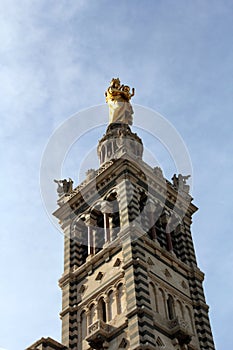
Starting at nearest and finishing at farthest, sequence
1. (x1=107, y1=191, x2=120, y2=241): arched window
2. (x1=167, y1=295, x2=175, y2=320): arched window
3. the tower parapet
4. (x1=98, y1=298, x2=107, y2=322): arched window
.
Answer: (x1=98, y1=298, x2=107, y2=322): arched window < (x1=167, y1=295, x2=175, y2=320): arched window < (x1=107, y1=191, x2=120, y2=241): arched window < the tower parapet

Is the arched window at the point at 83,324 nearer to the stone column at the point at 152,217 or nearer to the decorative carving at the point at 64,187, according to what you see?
the stone column at the point at 152,217

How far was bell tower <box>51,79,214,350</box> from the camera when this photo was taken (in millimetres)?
32719

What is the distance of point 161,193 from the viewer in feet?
138

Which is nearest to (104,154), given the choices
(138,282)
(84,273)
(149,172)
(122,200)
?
(149,172)

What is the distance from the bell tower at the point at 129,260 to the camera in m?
32.7

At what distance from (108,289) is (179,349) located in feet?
15.3

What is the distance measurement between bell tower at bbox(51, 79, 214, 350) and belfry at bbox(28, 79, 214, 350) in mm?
50

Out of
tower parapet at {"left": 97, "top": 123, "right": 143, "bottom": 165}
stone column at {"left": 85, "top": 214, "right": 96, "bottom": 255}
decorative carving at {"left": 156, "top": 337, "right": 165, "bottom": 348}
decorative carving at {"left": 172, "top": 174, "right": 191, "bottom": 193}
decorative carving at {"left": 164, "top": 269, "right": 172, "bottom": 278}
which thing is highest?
tower parapet at {"left": 97, "top": 123, "right": 143, "bottom": 165}

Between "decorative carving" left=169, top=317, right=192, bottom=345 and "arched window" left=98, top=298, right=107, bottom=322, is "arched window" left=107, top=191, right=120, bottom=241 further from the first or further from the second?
"decorative carving" left=169, top=317, right=192, bottom=345

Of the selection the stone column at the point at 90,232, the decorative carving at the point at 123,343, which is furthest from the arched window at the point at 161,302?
the stone column at the point at 90,232

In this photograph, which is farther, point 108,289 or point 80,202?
point 80,202

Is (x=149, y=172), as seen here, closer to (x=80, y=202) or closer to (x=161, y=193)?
(x=161, y=193)

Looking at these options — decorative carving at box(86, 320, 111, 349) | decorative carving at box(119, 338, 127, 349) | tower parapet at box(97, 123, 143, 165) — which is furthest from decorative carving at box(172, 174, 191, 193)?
decorative carving at box(119, 338, 127, 349)

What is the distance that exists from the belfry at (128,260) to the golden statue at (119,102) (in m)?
2.18
